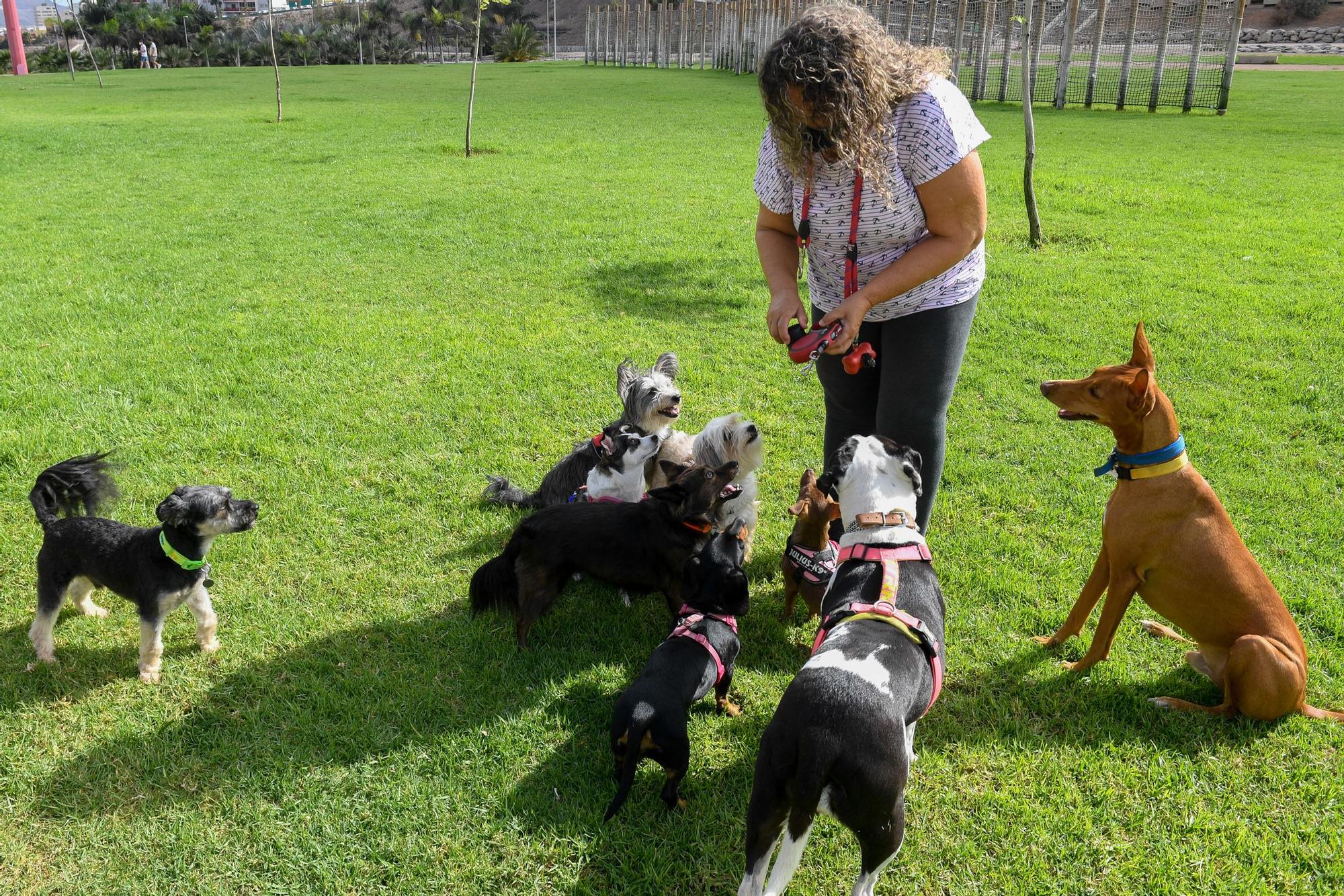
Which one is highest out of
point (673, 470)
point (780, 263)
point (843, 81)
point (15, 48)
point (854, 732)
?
point (15, 48)

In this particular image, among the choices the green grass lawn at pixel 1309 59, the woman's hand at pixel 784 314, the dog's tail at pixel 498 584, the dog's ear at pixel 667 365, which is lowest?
the dog's tail at pixel 498 584

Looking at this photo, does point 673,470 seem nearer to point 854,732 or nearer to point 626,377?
point 626,377

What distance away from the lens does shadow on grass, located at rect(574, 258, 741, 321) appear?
7.88 metres

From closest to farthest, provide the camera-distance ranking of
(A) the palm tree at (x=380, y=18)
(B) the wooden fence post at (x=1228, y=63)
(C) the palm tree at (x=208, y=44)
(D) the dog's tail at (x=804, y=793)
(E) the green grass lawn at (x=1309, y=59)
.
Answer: (D) the dog's tail at (x=804, y=793) < (B) the wooden fence post at (x=1228, y=63) < (E) the green grass lawn at (x=1309, y=59) < (C) the palm tree at (x=208, y=44) < (A) the palm tree at (x=380, y=18)

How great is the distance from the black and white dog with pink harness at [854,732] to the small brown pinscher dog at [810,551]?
0.72 m

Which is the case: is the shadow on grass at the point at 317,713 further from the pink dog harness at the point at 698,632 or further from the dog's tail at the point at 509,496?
the dog's tail at the point at 509,496

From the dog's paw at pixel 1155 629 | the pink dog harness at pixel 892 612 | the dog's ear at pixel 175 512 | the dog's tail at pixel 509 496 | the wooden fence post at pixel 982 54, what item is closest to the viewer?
the pink dog harness at pixel 892 612

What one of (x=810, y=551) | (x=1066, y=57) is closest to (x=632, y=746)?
(x=810, y=551)

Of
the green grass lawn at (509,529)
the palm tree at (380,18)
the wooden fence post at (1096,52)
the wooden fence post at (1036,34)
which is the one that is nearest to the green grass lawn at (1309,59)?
the wooden fence post at (1036,34)

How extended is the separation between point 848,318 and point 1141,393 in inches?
48.7

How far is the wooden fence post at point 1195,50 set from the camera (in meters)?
21.1

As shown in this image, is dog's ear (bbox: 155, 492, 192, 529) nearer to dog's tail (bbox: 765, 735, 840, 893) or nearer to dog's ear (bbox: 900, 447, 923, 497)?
dog's tail (bbox: 765, 735, 840, 893)

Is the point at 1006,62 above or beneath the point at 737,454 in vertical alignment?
above

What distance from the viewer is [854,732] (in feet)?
7.38
